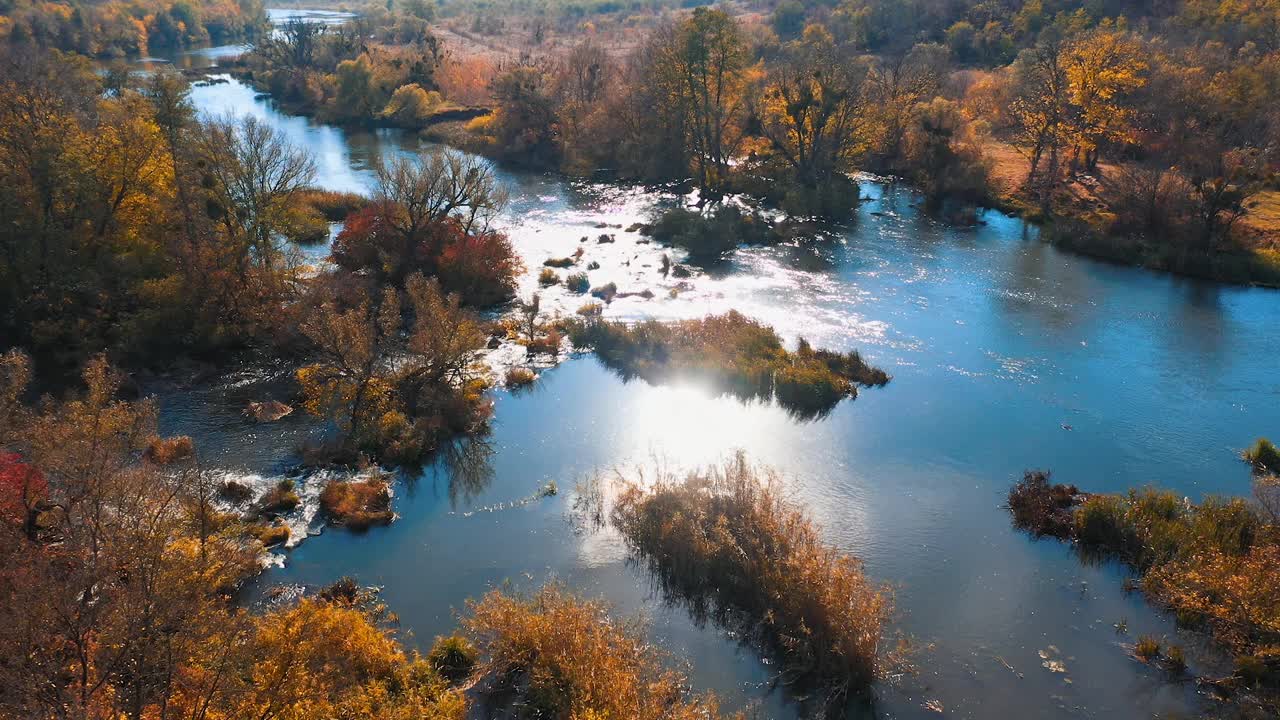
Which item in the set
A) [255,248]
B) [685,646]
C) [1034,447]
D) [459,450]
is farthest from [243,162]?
[1034,447]

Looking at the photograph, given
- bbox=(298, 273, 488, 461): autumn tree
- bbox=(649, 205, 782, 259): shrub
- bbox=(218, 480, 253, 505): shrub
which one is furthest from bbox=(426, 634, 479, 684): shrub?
bbox=(649, 205, 782, 259): shrub

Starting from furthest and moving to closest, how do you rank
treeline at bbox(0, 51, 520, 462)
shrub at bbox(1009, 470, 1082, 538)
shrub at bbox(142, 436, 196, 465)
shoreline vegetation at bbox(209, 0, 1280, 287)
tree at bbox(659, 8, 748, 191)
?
tree at bbox(659, 8, 748, 191) < shoreline vegetation at bbox(209, 0, 1280, 287) < treeline at bbox(0, 51, 520, 462) < shrub at bbox(142, 436, 196, 465) < shrub at bbox(1009, 470, 1082, 538)

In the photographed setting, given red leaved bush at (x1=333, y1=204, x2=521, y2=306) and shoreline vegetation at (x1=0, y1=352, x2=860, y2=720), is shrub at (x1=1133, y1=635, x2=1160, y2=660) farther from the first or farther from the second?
red leaved bush at (x1=333, y1=204, x2=521, y2=306)

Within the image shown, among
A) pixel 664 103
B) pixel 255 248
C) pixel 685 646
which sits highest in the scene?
pixel 664 103

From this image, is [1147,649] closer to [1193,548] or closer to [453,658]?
[1193,548]

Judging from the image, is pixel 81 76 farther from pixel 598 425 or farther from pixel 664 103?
pixel 598 425
